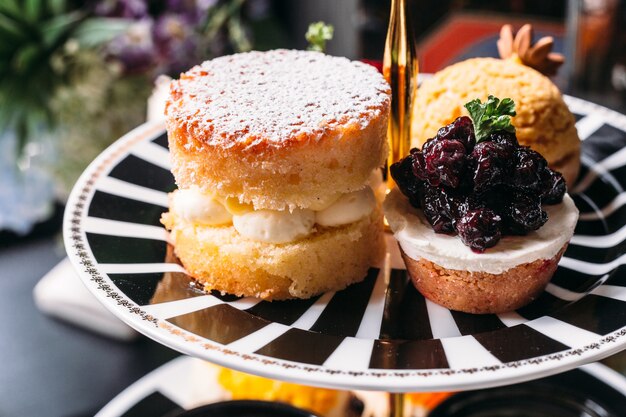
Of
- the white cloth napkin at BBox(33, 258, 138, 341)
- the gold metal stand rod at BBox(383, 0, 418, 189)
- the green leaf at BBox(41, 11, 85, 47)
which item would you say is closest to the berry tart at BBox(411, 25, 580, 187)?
the gold metal stand rod at BBox(383, 0, 418, 189)

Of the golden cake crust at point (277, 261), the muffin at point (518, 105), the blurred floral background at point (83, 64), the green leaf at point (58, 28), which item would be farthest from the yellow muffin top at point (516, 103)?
the green leaf at point (58, 28)

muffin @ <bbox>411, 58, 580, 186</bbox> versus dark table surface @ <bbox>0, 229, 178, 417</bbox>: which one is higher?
muffin @ <bbox>411, 58, 580, 186</bbox>

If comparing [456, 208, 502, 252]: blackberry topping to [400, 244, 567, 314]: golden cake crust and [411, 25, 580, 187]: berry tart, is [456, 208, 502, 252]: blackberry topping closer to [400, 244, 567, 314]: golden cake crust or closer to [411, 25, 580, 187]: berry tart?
[400, 244, 567, 314]: golden cake crust

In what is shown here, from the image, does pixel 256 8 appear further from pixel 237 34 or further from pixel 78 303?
pixel 78 303

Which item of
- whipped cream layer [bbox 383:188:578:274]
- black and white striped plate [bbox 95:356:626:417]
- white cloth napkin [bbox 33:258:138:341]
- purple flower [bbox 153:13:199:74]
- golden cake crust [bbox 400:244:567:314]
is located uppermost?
purple flower [bbox 153:13:199:74]

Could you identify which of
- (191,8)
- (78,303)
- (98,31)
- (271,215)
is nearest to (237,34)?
(191,8)

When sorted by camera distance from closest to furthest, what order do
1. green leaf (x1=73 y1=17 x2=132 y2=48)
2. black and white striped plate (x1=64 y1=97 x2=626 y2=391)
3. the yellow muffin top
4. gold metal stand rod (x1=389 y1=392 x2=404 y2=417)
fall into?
black and white striped plate (x1=64 y1=97 x2=626 y2=391) < gold metal stand rod (x1=389 y1=392 x2=404 y2=417) < the yellow muffin top < green leaf (x1=73 y1=17 x2=132 y2=48)

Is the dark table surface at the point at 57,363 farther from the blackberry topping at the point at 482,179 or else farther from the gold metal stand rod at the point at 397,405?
the blackberry topping at the point at 482,179
